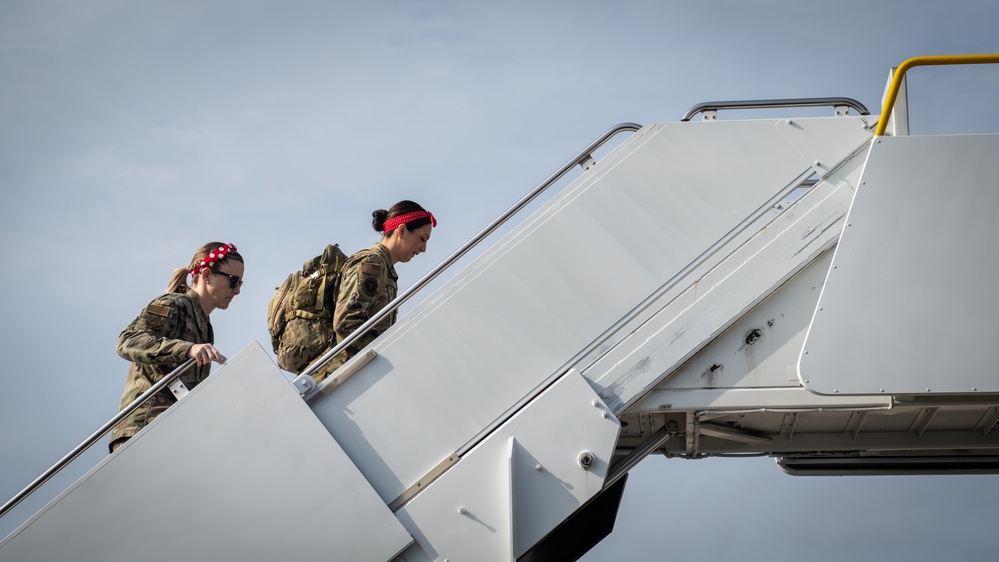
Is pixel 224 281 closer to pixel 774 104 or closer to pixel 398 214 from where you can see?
pixel 398 214

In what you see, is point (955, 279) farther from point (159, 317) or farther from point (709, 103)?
point (159, 317)

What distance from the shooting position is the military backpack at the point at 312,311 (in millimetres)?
6621

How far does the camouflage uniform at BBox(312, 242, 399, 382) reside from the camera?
6.25 meters

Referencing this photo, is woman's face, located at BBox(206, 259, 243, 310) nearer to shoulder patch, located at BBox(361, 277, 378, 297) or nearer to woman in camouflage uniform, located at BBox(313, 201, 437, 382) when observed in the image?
woman in camouflage uniform, located at BBox(313, 201, 437, 382)

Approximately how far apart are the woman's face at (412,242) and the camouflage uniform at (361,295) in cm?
14

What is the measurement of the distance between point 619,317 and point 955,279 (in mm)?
1907

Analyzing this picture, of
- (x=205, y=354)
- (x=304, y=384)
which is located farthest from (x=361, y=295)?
(x=205, y=354)

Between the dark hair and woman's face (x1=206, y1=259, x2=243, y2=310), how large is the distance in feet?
3.33

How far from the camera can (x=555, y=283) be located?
5703mm

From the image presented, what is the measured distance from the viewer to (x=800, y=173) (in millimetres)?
5840

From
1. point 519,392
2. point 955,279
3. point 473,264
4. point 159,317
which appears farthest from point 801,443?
point 159,317

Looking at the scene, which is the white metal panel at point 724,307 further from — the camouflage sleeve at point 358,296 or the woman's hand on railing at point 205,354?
the woman's hand on railing at point 205,354

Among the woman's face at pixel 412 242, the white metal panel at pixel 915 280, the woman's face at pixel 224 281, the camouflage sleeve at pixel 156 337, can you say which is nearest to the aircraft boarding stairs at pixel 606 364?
the white metal panel at pixel 915 280

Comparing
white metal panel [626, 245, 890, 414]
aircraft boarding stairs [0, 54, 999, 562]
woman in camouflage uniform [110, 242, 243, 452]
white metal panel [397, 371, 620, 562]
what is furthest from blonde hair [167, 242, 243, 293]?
white metal panel [626, 245, 890, 414]
